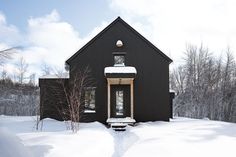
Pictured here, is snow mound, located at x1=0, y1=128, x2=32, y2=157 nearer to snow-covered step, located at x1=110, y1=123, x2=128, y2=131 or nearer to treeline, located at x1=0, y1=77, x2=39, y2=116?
snow-covered step, located at x1=110, y1=123, x2=128, y2=131

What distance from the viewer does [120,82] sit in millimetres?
18141

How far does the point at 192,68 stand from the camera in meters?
37.5

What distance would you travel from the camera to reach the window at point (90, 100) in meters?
18.2

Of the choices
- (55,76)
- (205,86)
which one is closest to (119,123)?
(55,76)

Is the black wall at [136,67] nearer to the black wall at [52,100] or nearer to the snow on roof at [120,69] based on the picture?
the snow on roof at [120,69]

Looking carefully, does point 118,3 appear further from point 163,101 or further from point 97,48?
point 163,101

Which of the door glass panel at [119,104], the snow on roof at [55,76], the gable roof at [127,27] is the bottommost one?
the door glass panel at [119,104]

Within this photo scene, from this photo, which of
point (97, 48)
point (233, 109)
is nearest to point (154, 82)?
point (97, 48)

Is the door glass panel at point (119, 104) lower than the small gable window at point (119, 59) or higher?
lower

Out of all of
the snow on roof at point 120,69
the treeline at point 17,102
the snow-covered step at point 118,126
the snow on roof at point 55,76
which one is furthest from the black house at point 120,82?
the treeline at point 17,102

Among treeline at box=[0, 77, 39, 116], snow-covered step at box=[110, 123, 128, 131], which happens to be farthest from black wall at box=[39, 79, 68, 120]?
treeline at box=[0, 77, 39, 116]

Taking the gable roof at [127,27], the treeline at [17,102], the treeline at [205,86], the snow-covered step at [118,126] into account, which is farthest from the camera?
the treeline at [205,86]

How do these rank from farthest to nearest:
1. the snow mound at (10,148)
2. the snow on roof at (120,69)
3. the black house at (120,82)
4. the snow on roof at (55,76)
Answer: the snow on roof at (55,76) → the black house at (120,82) → the snow on roof at (120,69) → the snow mound at (10,148)

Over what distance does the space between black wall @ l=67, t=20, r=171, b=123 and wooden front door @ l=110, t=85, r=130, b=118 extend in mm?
540
